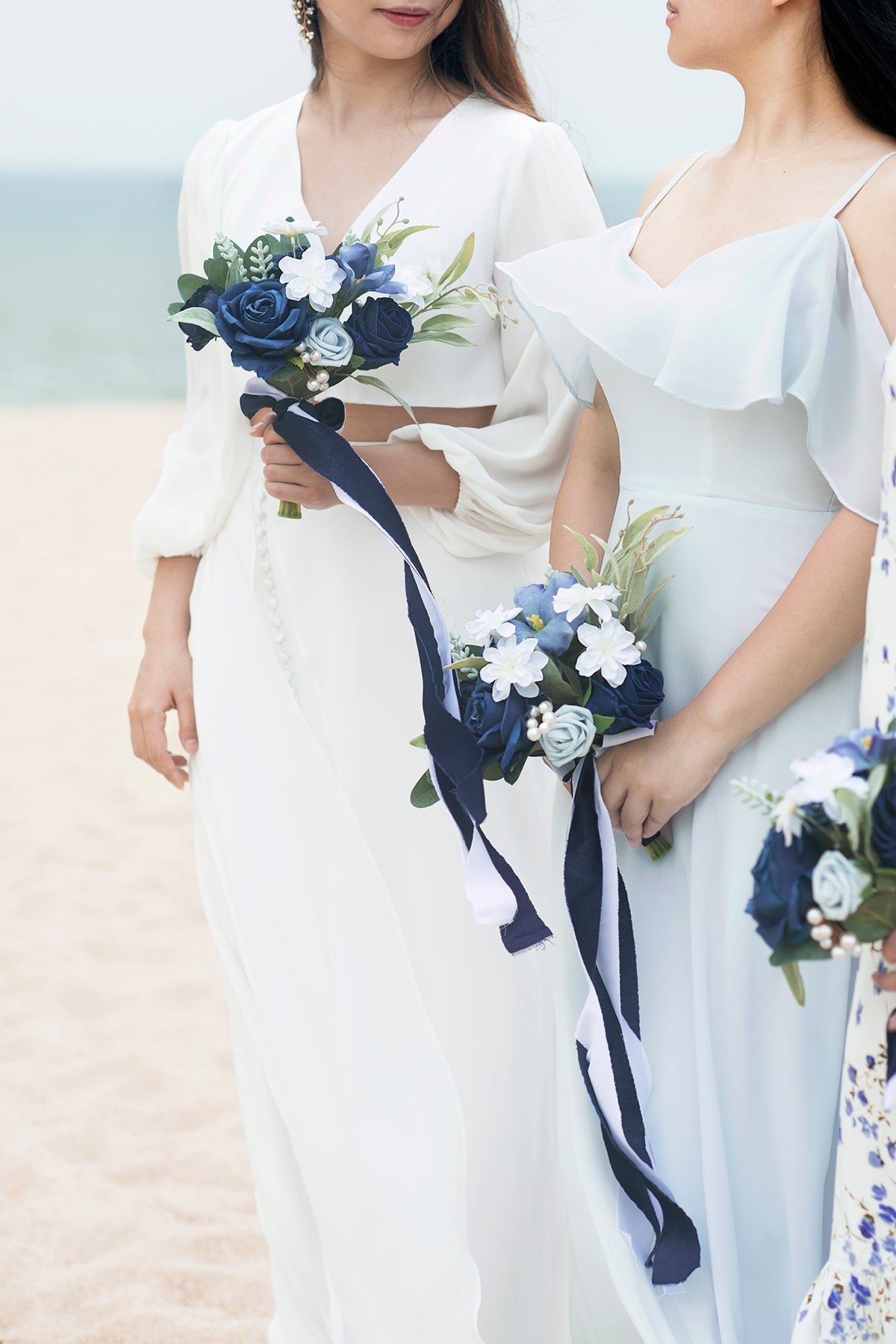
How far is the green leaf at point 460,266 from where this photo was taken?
2312 millimetres

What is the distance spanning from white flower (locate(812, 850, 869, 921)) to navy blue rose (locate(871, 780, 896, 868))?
27 mm

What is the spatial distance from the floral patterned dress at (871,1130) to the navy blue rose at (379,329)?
2.64 feet

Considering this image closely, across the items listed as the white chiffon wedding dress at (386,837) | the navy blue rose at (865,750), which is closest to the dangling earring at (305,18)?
the white chiffon wedding dress at (386,837)

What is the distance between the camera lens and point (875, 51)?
1838 millimetres

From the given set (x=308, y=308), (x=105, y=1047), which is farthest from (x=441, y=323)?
(x=105, y=1047)

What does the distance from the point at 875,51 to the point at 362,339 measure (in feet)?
2.59

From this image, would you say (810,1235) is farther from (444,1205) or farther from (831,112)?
(831,112)

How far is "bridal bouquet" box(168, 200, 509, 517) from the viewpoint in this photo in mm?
2090

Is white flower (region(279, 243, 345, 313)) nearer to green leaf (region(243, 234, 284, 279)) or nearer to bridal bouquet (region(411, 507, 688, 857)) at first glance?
green leaf (region(243, 234, 284, 279))

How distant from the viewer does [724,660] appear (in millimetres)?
2002

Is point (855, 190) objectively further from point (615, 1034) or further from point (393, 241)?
point (615, 1034)

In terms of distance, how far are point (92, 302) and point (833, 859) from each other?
31040 mm

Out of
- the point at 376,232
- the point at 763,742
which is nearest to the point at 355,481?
the point at 376,232

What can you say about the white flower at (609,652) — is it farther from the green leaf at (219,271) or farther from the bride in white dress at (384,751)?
the green leaf at (219,271)
